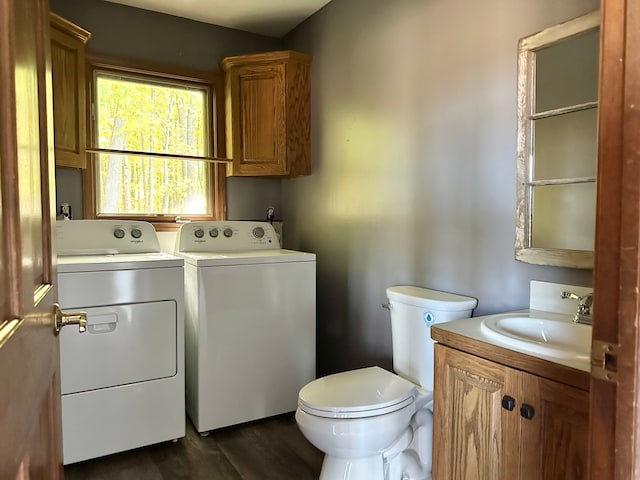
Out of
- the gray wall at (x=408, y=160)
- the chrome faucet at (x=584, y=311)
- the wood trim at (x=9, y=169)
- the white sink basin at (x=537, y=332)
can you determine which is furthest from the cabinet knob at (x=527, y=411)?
the wood trim at (x=9, y=169)

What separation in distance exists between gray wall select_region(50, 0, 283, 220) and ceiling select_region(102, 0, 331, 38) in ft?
0.21

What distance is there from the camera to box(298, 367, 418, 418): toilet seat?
1623 millimetres

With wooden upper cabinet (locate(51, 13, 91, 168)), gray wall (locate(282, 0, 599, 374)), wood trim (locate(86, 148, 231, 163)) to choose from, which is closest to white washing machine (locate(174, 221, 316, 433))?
gray wall (locate(282, 0, 599, 374))

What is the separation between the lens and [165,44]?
2.91 metres

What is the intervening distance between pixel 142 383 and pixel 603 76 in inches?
86.2

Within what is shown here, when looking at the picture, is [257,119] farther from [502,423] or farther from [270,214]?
[502,423]

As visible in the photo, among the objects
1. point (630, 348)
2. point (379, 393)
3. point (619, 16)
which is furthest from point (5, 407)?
point (379, 393)

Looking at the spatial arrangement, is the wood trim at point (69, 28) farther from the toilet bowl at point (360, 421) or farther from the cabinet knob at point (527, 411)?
the cabinet knob at point (527, 411)

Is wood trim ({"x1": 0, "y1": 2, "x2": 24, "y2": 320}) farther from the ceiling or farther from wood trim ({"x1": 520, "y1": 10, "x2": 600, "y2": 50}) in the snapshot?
the ceiling

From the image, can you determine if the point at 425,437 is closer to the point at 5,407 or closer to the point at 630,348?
the point at 630,348

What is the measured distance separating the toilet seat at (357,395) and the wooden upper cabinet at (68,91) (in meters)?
1.78

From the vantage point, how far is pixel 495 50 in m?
1.76

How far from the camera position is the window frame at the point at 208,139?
2707 mm

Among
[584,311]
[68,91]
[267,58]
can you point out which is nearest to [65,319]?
[584,311]
